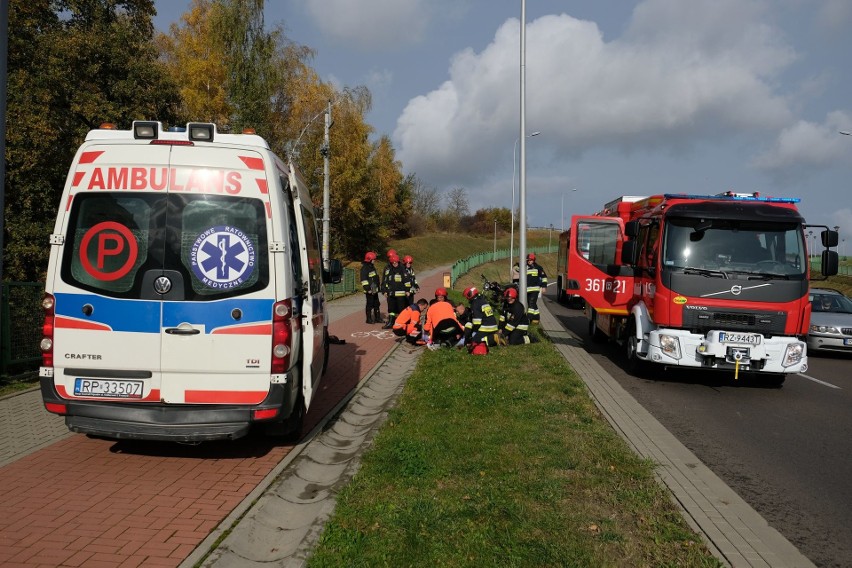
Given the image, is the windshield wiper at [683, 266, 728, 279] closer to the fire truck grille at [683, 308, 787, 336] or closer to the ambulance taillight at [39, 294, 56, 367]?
the fire truck grille at [683, 308, 787, 336]

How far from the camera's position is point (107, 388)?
209 inches

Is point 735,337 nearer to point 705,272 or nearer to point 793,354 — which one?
point 793,354

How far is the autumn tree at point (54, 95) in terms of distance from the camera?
18.1 m

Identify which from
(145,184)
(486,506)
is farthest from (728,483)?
(145,184)

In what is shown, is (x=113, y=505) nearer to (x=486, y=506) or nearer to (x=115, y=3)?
(x=486, y=506)

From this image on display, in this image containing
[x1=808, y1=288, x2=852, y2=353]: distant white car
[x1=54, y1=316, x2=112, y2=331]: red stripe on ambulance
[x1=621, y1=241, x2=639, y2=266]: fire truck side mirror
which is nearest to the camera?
[x1=54, y1=316, x2=112, y2=331]: red stripe on ambulance

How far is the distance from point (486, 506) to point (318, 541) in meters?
1.22

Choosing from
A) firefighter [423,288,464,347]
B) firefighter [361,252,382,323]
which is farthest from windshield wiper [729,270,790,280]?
firefighter [361,252,382,323]

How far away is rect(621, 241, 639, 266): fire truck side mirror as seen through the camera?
11.4 metres

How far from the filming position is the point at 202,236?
17.7 feet

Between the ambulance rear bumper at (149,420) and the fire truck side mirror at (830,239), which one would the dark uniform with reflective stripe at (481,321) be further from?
the ambulance rear bumper at (149,420)

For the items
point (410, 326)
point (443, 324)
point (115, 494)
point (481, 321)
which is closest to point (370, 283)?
point (410, 326)

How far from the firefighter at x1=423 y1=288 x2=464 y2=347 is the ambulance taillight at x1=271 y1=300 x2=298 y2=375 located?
748 cm

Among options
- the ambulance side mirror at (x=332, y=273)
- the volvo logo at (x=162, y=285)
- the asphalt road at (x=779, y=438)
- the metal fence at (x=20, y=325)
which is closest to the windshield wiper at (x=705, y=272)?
the asphalt road at (x=779, y=438)
